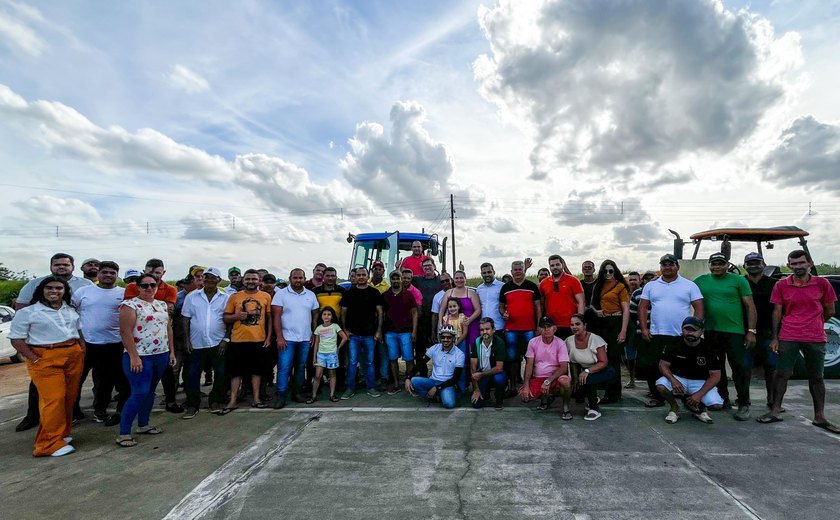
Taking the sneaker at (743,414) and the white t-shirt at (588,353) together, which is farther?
the white t-shirt at (588,353)

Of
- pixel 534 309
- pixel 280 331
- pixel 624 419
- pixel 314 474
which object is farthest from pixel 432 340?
pixel 314 474

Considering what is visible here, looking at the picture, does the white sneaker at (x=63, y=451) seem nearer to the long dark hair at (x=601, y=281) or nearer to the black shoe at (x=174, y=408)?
the black shoe at (x=174, y=408)

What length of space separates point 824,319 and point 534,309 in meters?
3.16

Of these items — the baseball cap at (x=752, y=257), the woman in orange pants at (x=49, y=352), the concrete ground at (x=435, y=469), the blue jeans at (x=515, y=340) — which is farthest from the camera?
the blue jeans at (x=515, y=340)

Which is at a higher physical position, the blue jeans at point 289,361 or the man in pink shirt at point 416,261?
the man in pink shirt at point 416,261

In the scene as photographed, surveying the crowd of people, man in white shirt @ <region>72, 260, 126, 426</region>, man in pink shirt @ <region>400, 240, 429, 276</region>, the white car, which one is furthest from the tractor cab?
the white car

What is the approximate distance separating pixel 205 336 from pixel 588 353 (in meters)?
4.83

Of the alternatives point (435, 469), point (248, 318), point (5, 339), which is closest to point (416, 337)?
point (248, 318)

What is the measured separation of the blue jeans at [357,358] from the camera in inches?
253

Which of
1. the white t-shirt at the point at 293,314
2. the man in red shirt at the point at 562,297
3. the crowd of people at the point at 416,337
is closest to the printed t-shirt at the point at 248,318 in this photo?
the crowd of people at the point at 416,337

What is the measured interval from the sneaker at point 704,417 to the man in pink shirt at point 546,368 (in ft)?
4.69

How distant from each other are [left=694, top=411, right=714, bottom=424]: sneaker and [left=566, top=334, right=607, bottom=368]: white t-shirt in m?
1.22

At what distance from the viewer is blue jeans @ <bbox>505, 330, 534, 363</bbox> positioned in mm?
6148

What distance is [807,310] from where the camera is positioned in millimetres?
4941
